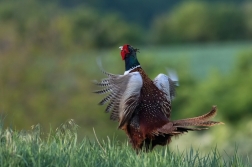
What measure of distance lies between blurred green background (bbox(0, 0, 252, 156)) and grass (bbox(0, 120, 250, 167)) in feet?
35.9

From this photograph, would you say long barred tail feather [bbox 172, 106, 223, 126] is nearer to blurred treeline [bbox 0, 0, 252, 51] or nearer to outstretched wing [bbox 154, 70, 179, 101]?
outstretched wing [bbox 154, 70, 179, 101]

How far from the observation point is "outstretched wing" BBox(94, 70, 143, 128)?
6.01 m

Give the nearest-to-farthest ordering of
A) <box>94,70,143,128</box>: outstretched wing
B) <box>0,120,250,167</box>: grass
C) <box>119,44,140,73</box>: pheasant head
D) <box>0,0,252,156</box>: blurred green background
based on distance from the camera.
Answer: <box>0,120,250,167</box>: grass
<box>94,70,143,128</box>: outstretched wing
<box>119,44,140,73</box>: pheasant head
<box>0,0,252,156</box>: blurred green background

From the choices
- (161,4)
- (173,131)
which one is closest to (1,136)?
(173,131)

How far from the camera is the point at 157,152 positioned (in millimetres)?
5223

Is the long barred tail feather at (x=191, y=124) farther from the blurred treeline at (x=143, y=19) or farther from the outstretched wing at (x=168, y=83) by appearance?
the blurred treeline at (x=143, y=19)

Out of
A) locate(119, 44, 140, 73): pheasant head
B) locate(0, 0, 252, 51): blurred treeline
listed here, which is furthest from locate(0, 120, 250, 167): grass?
locate(0, 0, 252, 51): blurred treeline

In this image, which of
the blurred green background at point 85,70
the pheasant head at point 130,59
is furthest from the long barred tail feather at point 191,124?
the blurred green background at point 85,70

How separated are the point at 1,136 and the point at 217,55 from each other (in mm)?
38397

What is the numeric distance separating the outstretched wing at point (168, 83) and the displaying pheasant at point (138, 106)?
0.06 metres

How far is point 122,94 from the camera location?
19.9ft

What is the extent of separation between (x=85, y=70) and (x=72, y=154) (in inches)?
869

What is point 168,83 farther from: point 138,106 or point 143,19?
point 143,19

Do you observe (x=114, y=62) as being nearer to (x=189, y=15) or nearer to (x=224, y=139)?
(x=224, y=139)
